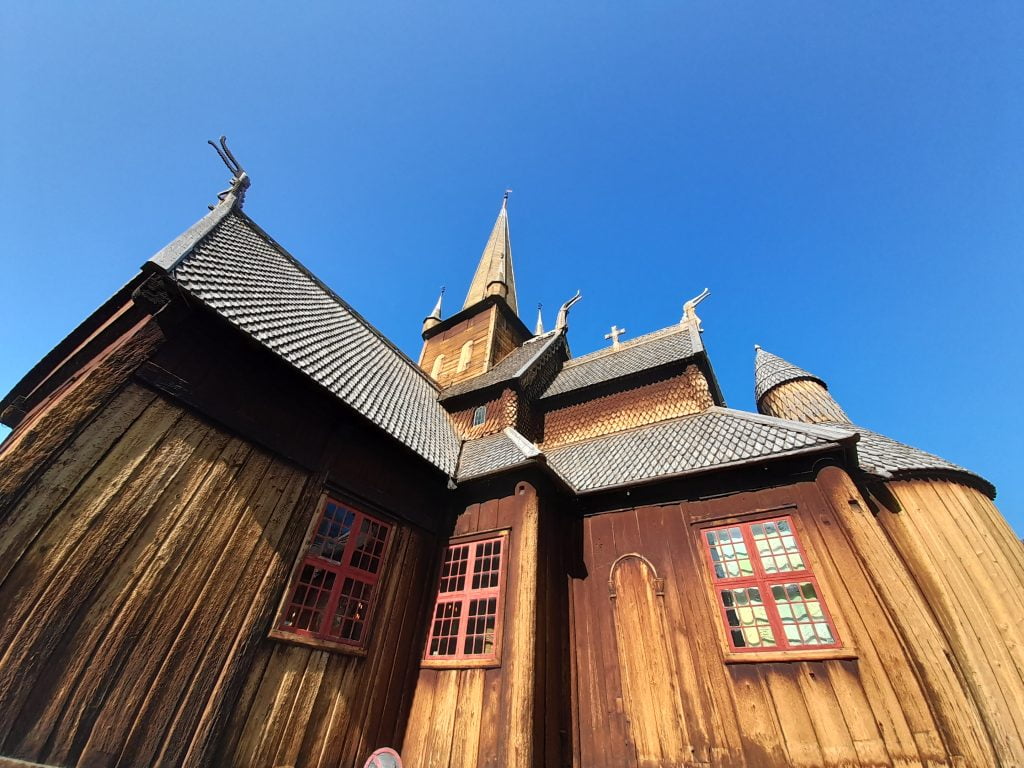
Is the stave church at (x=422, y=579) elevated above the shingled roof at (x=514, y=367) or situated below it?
below

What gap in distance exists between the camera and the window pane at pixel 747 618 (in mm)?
5766

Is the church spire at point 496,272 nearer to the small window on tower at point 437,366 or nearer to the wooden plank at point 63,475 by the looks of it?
the small window on tower at point 437,366

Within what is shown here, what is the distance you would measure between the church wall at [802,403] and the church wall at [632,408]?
181 centimetres

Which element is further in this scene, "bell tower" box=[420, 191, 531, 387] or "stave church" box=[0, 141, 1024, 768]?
"bell tower" box=[420, 191, 531, 387]

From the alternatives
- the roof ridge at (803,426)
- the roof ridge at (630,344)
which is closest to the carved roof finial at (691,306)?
the roof ridge at (630,344)

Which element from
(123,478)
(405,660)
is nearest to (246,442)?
(123,478)

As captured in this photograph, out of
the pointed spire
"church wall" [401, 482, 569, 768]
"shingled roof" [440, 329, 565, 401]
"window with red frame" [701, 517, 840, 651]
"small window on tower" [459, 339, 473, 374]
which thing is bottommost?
"church wall" [401, 482, 569, 768]

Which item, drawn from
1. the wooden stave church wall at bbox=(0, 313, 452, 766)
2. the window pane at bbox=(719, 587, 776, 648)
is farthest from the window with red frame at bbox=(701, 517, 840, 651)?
the wooden stave church wall at bbox=(0, 313, 452, 766)

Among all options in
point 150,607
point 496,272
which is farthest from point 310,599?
point 496,272

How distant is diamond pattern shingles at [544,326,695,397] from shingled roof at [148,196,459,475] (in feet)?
13.1

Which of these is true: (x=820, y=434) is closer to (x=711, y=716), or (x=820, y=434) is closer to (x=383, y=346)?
(x=711, y=716)

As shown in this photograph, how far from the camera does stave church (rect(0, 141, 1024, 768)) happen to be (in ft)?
13.7

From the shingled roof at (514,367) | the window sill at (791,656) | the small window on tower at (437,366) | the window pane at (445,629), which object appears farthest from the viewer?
the small window on tower at (437,366)

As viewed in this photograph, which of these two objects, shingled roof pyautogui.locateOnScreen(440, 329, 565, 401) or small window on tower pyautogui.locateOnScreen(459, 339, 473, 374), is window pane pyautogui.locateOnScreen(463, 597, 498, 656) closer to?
shingled roof pyautogui.locateOnScreen(440, 329, 565, 401)
